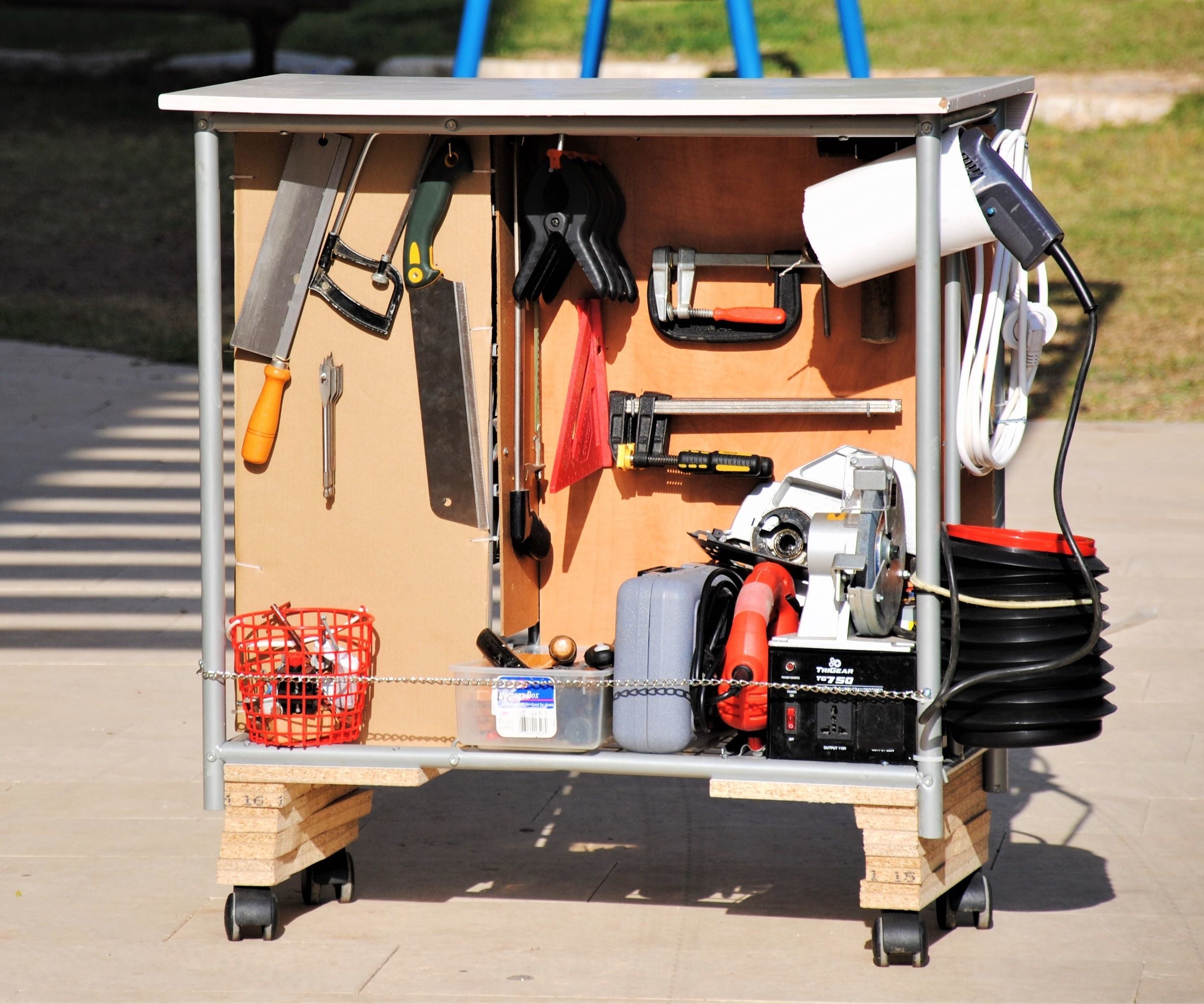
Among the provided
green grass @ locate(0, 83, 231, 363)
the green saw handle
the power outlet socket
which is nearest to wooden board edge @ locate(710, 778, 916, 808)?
the power outlet socket

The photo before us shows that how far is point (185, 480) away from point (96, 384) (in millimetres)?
2753

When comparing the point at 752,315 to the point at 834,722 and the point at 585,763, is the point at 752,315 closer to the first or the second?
the point at 834,722

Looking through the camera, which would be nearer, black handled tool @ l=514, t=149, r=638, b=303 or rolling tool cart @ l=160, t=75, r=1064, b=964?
rolling tool cart @ l=160, t=75, r=1064, b=964

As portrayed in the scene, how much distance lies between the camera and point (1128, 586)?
26.6 feet

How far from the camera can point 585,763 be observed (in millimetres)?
4016

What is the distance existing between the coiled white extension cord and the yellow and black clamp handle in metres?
0.65

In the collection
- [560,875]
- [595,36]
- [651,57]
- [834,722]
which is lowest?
[560,875]

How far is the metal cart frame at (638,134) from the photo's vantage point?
12.3ft

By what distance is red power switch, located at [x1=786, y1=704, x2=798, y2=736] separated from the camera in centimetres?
398

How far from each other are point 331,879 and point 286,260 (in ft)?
5.25

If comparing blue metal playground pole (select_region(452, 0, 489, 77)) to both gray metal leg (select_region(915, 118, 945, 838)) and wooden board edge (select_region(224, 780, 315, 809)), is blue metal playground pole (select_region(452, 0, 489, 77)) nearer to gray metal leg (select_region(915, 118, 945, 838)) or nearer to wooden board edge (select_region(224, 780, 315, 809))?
gray metal leg (select_region(915, 118, 945, 838))

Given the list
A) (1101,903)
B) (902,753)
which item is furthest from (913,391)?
(1101,903)

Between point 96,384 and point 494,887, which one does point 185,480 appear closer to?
point 96,384

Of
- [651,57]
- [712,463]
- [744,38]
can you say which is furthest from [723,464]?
[651,57]
